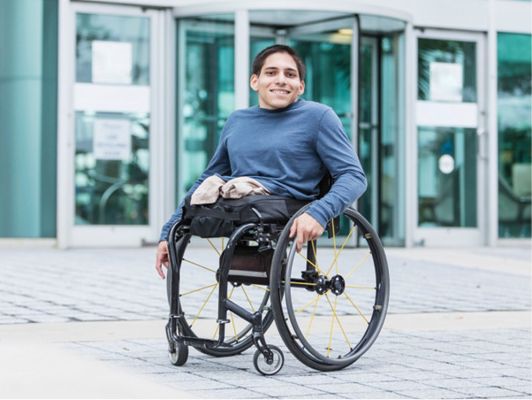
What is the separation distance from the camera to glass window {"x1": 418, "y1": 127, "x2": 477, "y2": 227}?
53.1ft

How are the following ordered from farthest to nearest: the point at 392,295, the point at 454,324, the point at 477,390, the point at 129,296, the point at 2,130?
1. the point at 2,130
2. the point at 392,295
3. the point at 129,296
4. the point at 454,324
5. the point at 477,390

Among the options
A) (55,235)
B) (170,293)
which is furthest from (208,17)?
(170,293)

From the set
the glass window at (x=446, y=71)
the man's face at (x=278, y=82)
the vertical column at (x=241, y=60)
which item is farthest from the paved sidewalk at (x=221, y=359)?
the glass window at (x=446, y=71)

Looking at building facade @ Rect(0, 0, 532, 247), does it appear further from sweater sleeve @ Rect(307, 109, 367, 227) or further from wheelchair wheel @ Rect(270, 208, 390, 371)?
sweater sleeve @ Rect(307, 109, 367, 227)

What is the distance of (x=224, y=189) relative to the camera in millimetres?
4812

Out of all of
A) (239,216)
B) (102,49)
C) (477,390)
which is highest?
(102,49)

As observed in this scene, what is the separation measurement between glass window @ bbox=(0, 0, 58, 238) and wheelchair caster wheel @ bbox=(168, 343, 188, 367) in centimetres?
963

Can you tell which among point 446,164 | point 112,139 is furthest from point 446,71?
point 112,139

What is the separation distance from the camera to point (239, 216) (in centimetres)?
477

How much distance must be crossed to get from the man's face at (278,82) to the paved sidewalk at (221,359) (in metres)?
1.13

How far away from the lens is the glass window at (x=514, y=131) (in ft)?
55.0

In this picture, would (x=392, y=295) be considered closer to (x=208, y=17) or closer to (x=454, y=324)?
(x=454, y=324)

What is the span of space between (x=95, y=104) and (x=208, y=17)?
1.80 meters

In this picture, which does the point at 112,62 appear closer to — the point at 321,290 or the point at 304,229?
the point at 321,290
